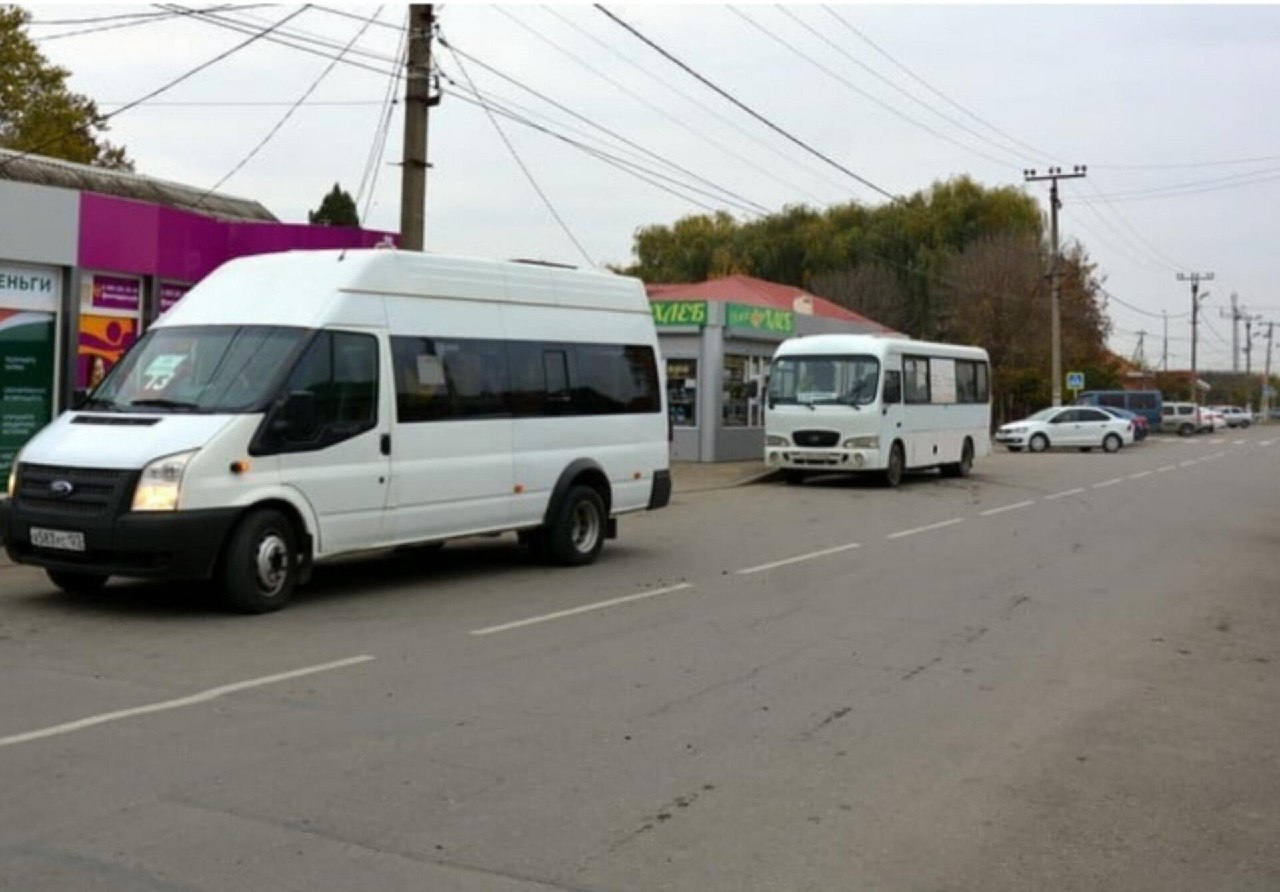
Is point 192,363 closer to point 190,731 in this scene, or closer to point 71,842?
point 190,731

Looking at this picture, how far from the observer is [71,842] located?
15.1 ft

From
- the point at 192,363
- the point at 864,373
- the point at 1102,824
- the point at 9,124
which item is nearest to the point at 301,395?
the point at 192,363

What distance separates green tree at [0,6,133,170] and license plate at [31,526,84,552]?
27.2 m

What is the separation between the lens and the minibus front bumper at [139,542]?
28.3 ft

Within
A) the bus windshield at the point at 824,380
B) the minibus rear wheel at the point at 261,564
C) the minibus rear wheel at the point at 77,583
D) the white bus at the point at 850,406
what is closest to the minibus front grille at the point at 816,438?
the white bus at the point at 850,406

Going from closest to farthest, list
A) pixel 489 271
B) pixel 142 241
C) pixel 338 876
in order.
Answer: pixel 338 876
pixel 489 271
pixel 142 241

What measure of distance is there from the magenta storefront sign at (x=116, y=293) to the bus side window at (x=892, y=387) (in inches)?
520

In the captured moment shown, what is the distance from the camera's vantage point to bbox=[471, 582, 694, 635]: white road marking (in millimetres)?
8946

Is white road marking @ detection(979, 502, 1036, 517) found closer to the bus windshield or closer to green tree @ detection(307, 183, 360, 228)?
the bus windshield

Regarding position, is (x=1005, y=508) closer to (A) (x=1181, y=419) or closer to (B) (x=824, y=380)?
(B) (x=824, y=380)

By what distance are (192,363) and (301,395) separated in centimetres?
101

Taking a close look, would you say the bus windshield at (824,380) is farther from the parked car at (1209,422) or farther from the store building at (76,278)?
the parked car at (1209,422)

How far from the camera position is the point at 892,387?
2389 centimetres

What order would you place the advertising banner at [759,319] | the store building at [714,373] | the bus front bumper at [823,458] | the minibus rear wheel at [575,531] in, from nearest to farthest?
the minibus rear wheel at [575,531]
the bus front bumper at [823,458]
the store building at [714,373]
the advertising banner at [759,319]
